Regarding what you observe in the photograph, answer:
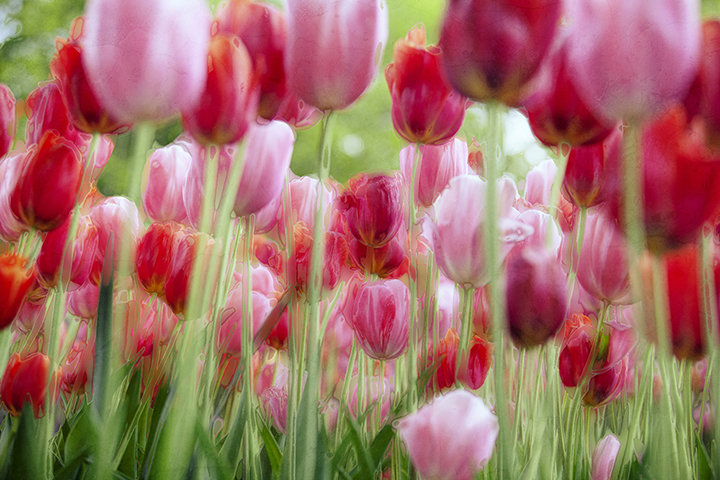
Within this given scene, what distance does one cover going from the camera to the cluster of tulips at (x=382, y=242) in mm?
260

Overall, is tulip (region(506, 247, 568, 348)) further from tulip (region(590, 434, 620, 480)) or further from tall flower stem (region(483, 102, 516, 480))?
tulip (region(590, 434, 620, 480))

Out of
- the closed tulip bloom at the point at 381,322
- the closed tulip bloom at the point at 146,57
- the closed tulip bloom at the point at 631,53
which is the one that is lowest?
the closed tulip bloom at the point at 381,322

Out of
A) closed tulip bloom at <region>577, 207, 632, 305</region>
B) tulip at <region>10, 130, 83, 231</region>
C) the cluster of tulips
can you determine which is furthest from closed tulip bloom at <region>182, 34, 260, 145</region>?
closed tulip bloom at <region>577, 207, 632, 305</region>

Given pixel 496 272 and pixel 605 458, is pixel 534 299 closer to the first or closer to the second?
pixel 496 272

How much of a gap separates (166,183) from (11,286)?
0.11 metres

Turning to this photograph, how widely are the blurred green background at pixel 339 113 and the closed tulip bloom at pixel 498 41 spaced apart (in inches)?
3.1

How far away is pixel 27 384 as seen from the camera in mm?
331

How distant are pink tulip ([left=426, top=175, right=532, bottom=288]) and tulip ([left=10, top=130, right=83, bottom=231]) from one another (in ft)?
0.75

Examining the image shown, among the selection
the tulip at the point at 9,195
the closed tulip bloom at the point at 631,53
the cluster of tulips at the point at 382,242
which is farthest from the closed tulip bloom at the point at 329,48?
the tulip at the point at 9,195

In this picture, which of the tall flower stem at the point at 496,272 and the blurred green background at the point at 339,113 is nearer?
the tall flower stem at the point at 496,272

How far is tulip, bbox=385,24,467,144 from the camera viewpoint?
31 centimetres

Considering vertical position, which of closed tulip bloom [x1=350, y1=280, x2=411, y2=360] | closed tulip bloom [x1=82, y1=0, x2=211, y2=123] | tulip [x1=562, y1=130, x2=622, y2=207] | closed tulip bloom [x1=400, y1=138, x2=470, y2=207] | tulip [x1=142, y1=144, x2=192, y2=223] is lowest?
closed tulip bloom [x1=350, y1=280, x2=411, y2=360]

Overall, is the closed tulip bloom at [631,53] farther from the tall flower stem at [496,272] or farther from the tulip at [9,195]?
the tulip at [9,195]

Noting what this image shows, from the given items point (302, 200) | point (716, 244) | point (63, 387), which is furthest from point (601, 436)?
point (63, 387)
